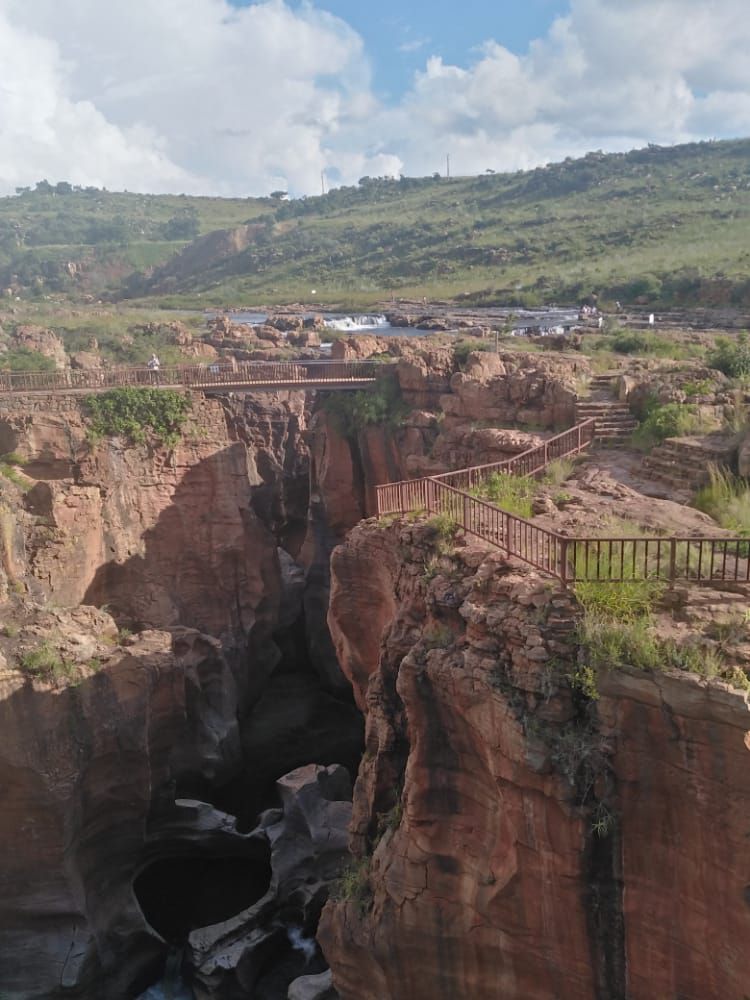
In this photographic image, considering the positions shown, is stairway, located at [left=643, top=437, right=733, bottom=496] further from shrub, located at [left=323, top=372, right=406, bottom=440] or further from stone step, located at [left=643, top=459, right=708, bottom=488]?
shrub, located at [left=323, top=372, right=406, bottom=440]

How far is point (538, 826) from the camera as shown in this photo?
902 centimetres

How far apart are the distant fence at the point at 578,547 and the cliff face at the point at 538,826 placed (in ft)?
1.55

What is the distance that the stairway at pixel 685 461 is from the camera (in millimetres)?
15125

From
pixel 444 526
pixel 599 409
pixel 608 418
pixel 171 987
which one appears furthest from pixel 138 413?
pixel 171 987

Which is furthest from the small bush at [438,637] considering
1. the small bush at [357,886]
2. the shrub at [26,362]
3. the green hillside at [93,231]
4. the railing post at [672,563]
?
the green hillside at [93,231]

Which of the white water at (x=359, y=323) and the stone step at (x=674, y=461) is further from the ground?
the white water at (x=359, y=323)

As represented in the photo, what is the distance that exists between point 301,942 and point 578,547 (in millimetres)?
11040

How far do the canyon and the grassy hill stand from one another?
24.1 m

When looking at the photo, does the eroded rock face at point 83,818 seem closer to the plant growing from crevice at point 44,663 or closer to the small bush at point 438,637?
the plant growing from crevice at point 44,663

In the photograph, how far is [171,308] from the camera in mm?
66500

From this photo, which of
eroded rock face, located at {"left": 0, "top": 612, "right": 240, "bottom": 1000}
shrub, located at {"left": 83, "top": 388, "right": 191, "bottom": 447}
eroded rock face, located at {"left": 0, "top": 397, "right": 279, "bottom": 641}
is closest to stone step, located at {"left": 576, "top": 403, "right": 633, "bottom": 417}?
eroded rock face, located at {"left": 0, "top": 397, "right": 279, "bottom": 641}

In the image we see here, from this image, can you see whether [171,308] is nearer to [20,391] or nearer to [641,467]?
[20,391]

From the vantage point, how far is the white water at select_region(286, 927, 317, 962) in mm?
16266

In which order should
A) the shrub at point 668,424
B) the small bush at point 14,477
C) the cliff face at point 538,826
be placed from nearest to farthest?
the cliff face at point 538,826 → the shrub at point 668,424 → the small bush at point 14,477
